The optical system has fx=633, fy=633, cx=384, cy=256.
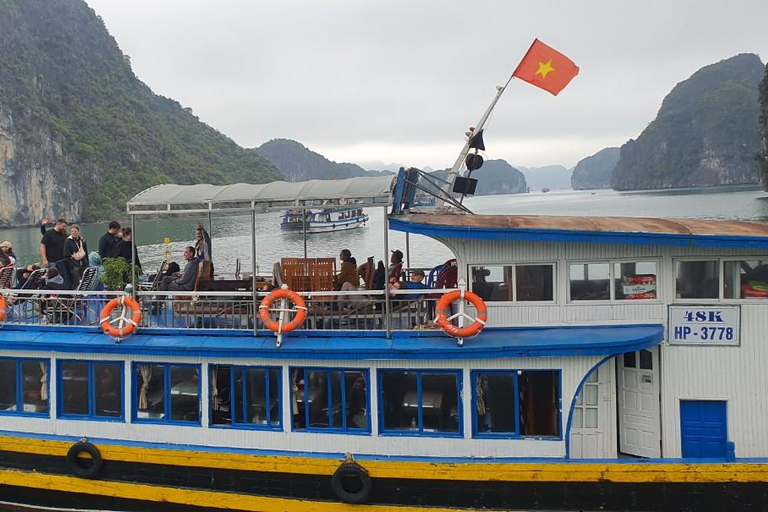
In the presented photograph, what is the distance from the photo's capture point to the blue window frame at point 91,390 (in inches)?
306

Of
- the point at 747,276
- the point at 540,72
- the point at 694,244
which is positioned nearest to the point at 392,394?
the point at 694,244

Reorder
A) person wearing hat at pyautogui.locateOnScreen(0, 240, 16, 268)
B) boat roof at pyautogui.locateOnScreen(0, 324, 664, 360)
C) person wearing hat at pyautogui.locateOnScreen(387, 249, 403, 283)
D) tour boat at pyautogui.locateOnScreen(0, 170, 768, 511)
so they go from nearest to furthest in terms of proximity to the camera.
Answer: boat roof at pyautogui.locateOnScreen(0, 324, 664, 360) → tour boat at pyautogui.locateOnScreen(0, 170, 768, 511) → person wearing hat at pyautogui.locateOnScreen(387, 249, 403, 283) → person wearing hat at pyautogui.locateOnScreen(0, 240, 16, 268)

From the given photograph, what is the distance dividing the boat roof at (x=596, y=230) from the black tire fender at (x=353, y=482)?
2.67 metres

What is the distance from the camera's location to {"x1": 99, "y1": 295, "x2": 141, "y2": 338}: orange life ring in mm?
7438

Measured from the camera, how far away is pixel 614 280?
7.00m

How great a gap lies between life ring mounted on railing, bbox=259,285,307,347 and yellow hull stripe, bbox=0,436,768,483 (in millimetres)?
1401

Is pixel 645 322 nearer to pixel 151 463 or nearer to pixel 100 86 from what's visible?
pixel 151 463

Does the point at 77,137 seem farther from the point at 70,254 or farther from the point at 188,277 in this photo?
the point at 188,277

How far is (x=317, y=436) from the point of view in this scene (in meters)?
7.18

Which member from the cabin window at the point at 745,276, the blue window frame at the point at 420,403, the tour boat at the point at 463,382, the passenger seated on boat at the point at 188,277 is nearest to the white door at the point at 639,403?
the tour boat at the point at 463,382

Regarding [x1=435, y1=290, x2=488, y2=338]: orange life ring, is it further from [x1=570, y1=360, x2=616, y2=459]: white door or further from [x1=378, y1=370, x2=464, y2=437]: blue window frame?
[x1=570, y1=360, x2=616, y2=459]: white door

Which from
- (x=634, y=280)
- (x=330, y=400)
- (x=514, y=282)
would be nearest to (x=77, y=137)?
(x=330, y=400)

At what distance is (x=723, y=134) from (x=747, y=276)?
514 feet

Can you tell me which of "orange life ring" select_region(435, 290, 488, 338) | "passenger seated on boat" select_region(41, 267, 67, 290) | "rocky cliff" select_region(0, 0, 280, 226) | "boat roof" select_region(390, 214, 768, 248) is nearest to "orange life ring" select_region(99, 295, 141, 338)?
"passenger seated on boat" select_region(41, 267, 67, 290)
